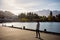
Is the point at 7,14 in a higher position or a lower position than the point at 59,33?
higher

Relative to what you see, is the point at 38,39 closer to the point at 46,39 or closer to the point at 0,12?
the point at 46,39

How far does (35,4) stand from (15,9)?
536mm

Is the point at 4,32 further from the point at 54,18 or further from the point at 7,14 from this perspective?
the point at 54,18

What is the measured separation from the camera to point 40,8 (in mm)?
4324

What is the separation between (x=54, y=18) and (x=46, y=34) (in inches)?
21.2

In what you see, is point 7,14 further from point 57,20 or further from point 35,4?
point 57,20

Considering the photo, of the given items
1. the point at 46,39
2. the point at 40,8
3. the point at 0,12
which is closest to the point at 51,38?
the point at 46,39

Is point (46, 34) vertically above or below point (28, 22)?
below

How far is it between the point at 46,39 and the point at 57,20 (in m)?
0.63

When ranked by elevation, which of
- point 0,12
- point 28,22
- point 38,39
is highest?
point 0,12

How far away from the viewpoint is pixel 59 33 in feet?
14.8

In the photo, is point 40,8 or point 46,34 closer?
point 40,8

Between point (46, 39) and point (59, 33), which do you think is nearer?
point (46, 39)

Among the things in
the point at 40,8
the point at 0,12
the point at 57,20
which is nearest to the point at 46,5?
the point at 40,8
